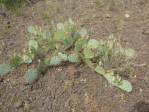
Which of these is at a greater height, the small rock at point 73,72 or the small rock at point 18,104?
the small rock at point 73,72

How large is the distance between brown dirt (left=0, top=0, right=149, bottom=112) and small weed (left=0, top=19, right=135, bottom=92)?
0.24 ft

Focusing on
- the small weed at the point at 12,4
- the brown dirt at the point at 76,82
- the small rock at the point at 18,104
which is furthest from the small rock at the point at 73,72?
the small weed at the point at 12,4

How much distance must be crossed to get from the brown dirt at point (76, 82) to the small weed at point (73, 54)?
0.07 meters

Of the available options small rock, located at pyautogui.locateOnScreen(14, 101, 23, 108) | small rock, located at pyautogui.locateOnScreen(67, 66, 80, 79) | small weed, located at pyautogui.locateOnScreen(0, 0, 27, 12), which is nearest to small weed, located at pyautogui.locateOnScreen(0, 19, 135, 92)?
small rock, located at pyautogui.locateOnScreen(67, 66, 80, 79)

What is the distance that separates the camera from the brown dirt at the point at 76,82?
285cm

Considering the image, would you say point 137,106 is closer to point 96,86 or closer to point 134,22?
point 96,86

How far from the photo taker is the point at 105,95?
9.53 ft

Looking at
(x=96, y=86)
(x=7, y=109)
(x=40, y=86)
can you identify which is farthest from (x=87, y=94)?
(x=7, y=109)

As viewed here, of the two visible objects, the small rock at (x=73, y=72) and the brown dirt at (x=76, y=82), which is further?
the small rock at (x=73, y=72)

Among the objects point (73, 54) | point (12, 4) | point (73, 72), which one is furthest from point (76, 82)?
point (12, 4)

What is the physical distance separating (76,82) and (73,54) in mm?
214

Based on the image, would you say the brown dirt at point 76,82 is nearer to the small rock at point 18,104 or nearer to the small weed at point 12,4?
the small rock at point 18,104

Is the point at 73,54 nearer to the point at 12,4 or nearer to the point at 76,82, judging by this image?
the point at 76,82

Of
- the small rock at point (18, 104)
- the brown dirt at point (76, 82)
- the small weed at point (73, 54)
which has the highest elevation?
the small weed at point (73, 54)
